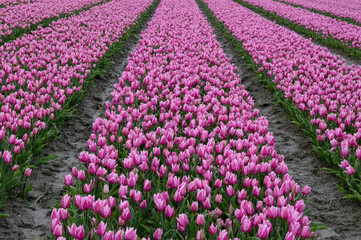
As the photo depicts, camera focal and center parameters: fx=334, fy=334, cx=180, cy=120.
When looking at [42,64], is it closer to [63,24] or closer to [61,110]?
[61,110]

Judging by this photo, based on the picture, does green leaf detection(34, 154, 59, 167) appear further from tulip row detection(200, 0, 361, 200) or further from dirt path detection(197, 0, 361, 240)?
tulip row detection(200, 0, 361, 200)

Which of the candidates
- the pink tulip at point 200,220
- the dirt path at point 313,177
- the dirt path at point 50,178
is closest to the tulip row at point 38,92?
the dirt path at point 50,178

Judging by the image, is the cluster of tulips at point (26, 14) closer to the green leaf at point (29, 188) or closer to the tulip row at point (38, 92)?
the tulip row at point (38, 92)

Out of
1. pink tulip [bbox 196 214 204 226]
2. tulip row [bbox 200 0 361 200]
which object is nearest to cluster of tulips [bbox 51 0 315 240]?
pink tulip [bbox 196 214 204 226]

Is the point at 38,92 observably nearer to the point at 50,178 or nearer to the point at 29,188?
the point at 50,178

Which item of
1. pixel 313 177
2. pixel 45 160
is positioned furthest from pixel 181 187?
pixel 313 177

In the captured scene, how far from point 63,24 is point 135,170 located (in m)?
11.6

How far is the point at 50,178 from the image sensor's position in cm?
459

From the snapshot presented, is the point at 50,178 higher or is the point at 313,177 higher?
the point at 50,178

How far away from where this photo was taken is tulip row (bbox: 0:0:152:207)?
412 cm

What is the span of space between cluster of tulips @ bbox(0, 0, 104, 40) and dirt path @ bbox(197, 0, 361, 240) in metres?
9.21

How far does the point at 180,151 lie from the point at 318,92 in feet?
13.4

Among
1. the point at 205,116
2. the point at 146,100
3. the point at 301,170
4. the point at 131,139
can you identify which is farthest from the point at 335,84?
the point at 131,139

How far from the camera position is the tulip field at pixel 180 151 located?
2.95m
